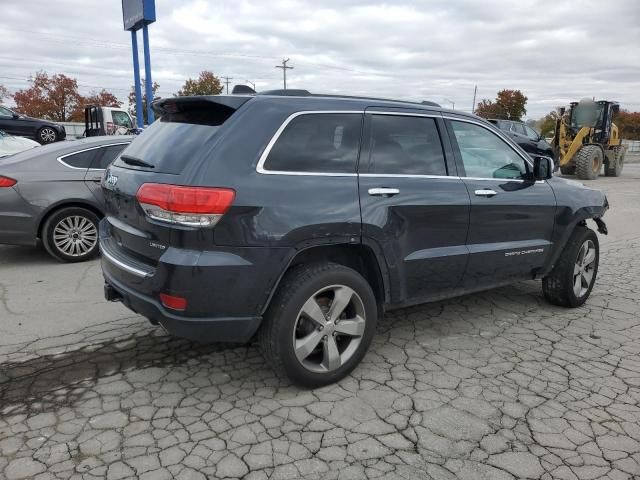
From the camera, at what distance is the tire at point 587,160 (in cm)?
1823

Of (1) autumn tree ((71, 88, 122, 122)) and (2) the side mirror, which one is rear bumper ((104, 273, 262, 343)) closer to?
(2) the side mirror

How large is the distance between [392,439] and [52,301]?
3618mm

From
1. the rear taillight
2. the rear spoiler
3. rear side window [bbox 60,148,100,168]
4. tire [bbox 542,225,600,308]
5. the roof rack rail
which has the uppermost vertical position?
the roof rack rail

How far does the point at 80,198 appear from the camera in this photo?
6.23 metres

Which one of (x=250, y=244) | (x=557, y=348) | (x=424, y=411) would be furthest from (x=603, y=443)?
(x=250, y=244)

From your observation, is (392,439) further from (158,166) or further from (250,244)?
(158,166)

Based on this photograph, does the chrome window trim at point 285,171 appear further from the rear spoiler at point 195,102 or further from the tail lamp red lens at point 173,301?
the tail lamp red lens at point 173,301

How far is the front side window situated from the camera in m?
4.05

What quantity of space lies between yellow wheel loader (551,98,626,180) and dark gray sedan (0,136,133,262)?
16.6 metres

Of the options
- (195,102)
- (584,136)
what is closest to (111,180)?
(195,102)

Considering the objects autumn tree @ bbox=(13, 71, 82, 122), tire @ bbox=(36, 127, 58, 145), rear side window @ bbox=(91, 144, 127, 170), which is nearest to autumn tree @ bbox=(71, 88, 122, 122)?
autumn tree @ bbox=(13, 71, 82, 122)

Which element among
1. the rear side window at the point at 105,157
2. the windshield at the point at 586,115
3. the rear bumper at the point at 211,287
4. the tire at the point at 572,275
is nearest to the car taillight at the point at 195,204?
the rear bumper at the point at 211,287

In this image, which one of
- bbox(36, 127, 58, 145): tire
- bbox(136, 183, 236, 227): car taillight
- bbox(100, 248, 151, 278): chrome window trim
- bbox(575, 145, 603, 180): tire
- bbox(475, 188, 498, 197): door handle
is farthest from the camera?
bbox(36, 127, 58, 145): tire

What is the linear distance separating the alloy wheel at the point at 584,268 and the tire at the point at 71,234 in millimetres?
5330
